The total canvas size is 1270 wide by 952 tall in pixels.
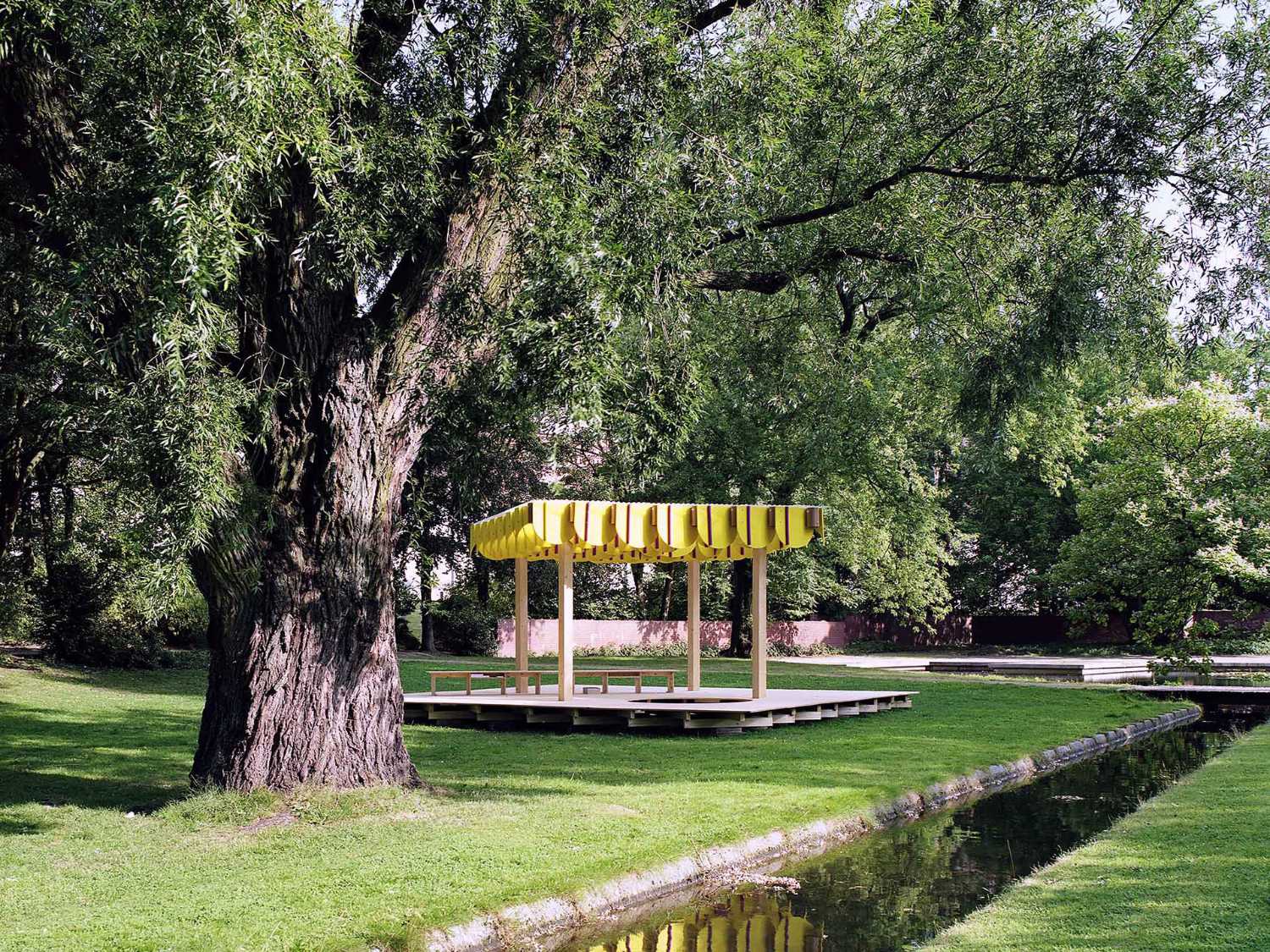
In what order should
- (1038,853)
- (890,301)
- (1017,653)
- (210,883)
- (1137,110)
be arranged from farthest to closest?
(1017,653), (890,301), (1137,110), (1038,853), (210,883)

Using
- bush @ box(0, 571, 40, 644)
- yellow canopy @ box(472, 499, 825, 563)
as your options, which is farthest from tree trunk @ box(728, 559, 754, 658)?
bush @ box(0, 571, 40, 644)

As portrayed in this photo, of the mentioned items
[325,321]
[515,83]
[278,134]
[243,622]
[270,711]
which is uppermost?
[515,83]

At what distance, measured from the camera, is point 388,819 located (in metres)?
9.29

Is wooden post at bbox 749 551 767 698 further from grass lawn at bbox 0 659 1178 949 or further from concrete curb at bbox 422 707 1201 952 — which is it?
concrete curb at bbox 422 707 1201 952

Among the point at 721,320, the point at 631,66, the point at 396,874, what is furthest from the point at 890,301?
the point at 396,874

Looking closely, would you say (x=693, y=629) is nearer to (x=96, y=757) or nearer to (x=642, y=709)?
(x=642, y=709)

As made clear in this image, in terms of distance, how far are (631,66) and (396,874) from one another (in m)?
7.09

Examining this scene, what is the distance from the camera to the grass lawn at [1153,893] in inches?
244

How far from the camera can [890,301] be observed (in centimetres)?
2138

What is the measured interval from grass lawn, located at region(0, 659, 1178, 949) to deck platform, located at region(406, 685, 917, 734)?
18.7 inches

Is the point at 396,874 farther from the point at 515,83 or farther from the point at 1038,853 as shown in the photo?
the point at 515,83

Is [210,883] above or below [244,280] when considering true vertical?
below

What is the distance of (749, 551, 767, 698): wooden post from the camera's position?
16.9m

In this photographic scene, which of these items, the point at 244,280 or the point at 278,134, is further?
the point at 244,280
